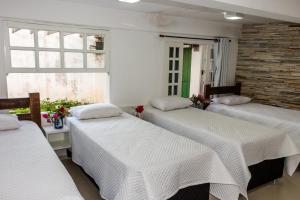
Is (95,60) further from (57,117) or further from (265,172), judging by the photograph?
(265,172)

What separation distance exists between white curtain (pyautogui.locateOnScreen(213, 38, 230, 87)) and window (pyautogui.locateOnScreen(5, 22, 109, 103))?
227cm

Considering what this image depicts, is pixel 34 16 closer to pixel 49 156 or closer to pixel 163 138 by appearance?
pixel 49 156

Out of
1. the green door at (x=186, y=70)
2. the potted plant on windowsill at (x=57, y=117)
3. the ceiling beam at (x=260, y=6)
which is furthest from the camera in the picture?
the green door at (x=186, y=70)

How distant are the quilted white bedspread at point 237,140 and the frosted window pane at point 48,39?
1.82 metres

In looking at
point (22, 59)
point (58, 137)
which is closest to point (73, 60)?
point (22, 59)

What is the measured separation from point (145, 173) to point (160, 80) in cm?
265

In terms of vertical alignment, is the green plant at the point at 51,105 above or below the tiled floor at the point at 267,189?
above

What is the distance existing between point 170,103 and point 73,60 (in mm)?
1613

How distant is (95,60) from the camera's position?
12.3 ft

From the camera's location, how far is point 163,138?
→ 8.47 feet

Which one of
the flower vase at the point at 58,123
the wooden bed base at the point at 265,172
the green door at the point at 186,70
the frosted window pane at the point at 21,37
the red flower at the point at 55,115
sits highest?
the frosted window pane at the point at 21,37

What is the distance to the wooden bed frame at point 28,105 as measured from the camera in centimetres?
296

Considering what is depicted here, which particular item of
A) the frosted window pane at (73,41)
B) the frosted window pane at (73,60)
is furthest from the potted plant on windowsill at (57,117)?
the frosted window pane at (73,41)

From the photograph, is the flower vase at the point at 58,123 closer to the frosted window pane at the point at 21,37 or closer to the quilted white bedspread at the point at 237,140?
the frosted window pane at the point at 21,37
